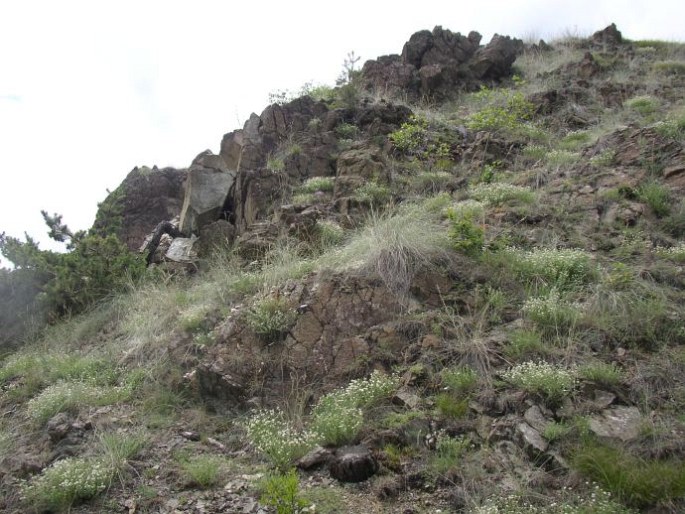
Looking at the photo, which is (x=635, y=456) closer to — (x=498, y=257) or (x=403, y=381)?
(x=403, y=381)

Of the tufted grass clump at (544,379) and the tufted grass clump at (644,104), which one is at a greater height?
the tufted grass clump at (644,104)

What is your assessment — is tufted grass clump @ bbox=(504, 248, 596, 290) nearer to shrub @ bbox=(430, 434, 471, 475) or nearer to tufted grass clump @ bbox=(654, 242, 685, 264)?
tufted grass clump @ bbox=(654, 242, 685, 264)

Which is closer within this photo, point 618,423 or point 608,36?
point 618,423

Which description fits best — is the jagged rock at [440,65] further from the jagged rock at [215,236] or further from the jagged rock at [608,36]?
the jagged rock at [215,236]

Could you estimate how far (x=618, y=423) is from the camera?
4.42 metres

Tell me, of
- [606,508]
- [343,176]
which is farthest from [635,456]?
[343,176]

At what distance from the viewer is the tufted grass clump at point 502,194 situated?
27.8ft

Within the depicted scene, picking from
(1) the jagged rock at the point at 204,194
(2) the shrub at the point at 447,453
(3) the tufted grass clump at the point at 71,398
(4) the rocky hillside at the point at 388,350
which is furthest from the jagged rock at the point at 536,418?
(1) the jagged rock at the point at 204,194

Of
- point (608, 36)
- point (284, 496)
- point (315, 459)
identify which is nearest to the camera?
point (284, 496)

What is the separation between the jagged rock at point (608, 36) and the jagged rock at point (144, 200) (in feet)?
45.3

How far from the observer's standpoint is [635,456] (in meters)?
4.05

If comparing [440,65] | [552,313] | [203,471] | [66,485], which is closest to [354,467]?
[203,471]

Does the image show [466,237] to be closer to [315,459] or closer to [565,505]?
[315,459]

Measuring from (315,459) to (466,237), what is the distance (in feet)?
10.9
